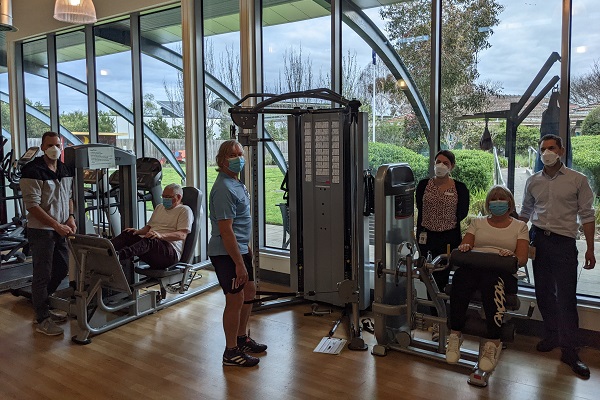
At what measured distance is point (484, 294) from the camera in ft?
10.0

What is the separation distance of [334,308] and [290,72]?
245 centimetres

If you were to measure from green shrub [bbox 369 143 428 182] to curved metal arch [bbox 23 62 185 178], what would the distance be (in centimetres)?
257

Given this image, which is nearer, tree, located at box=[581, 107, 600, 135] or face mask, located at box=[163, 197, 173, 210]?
tree, located at box=[581, 107, 600, 135]

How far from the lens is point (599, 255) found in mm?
3781

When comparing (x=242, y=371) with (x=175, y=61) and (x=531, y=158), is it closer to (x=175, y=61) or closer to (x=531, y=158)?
(x=531, y=158)

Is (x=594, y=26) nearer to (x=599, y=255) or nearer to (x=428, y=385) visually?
(x=599, y=255)

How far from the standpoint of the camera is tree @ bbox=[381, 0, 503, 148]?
4.13 meters

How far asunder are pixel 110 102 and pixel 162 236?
3.41m

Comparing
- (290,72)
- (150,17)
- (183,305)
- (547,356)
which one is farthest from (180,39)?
(547,356)

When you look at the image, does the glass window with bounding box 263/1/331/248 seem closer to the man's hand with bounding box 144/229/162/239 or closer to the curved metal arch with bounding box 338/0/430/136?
the curved metal arch with bounding box 338/0/430/136

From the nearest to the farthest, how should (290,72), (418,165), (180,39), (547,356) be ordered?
(547,356) < (418,165) < (290,72) < (180,39)

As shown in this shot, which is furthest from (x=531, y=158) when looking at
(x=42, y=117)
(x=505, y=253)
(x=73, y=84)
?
(x=42, y=117)

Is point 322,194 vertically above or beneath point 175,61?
beneath

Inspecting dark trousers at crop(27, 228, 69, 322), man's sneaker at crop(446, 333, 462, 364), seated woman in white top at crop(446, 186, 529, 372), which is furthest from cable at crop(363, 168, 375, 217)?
dark trousers at crop(27, 228, 69, 322)
